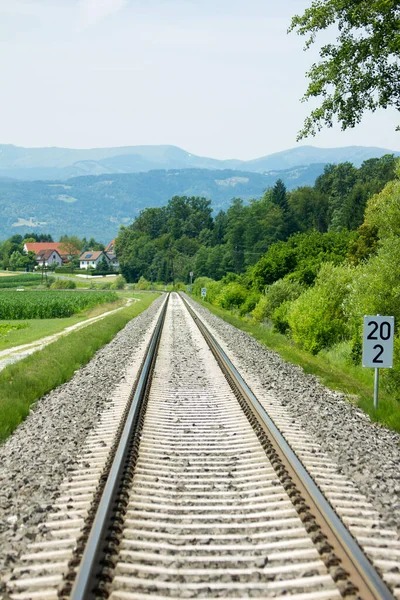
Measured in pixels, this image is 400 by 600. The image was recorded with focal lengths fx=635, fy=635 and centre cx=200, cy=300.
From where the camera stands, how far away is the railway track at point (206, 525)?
4496mm

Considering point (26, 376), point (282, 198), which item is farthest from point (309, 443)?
point (282, 198)

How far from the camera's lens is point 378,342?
1049 cm

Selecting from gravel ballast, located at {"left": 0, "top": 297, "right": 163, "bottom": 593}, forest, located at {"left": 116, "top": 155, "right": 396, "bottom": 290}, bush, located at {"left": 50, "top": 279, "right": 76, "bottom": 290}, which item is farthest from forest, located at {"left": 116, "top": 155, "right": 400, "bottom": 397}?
bush, located at {"left": 50, "top": 279, "right": 76, "bottom": 290}

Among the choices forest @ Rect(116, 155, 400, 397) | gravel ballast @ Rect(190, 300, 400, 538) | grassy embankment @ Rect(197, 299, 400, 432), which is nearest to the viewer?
gravel ballast @ Rect(190, 300, 400, 538)

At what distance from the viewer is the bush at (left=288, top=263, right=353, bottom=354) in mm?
23969

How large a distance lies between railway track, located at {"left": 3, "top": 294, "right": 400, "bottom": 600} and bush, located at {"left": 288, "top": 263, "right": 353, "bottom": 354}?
570 inches

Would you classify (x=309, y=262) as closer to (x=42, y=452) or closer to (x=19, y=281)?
(x=42, y=452)

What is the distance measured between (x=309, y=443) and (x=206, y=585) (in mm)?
4532

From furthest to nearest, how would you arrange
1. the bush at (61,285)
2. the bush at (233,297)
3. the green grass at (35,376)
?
1. the bush at (61,285)
2. the bush at (233,297)
3. the green grass at (35,376)

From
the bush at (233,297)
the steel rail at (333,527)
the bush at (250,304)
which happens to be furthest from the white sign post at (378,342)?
the bush at (233,297)

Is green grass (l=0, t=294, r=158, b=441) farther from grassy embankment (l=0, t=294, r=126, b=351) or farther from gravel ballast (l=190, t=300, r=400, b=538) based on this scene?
grassy embankment (l=0, t=294, r=126, b=351)

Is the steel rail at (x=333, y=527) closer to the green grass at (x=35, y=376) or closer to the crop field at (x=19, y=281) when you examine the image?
the green grass at (x=35, y=376)

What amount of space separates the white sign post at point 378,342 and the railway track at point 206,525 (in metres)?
1.87

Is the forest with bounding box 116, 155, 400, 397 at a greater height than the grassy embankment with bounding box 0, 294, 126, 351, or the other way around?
the forest with bounding box 116, 155, 400, 397
